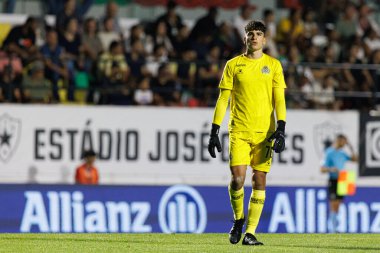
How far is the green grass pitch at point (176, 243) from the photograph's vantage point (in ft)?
38.3

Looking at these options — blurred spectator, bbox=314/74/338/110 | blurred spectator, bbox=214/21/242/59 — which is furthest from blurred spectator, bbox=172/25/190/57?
blurred spectator, bbox=314/74/338/110

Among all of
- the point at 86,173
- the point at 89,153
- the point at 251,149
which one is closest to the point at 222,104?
the point at 251,149

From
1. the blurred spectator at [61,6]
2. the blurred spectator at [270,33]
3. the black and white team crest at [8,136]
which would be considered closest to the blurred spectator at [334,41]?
the blurred spectator at [270,33]

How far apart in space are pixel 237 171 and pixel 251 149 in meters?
0.33

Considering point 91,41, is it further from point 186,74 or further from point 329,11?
point 329,11

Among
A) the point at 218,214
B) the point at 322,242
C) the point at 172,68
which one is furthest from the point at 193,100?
the point at 322,242

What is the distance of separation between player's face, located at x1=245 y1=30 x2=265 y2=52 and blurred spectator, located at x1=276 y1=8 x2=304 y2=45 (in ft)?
38.3

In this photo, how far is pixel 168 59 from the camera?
2197 centimetres

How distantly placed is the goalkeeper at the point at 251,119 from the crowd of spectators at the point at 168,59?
8712 mm

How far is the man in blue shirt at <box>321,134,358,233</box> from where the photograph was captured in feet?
70.0

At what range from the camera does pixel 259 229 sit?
2042cm

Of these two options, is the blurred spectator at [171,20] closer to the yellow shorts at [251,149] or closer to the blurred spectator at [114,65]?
the blurred spectator at [114,65]

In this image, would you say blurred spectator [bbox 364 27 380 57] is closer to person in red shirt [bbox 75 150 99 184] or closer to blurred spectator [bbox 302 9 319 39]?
blurred spectator [bbox 302 9 319 39]

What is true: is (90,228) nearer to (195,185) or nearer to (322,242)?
(195,185)
